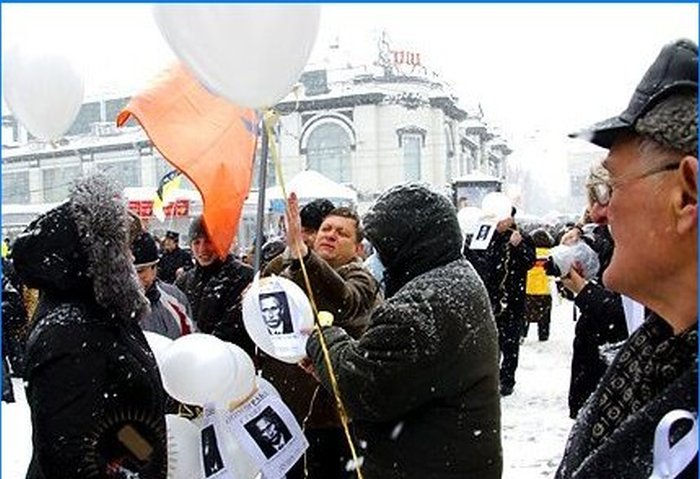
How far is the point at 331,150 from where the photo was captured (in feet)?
107

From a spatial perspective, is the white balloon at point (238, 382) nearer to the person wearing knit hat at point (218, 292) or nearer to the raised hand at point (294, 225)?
the raised hand at point (294, 225)

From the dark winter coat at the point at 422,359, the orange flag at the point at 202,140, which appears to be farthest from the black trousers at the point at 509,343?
the dark winter coat at the point at 422,359

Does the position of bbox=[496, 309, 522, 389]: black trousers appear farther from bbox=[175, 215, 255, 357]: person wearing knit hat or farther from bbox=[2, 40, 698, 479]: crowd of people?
bbox=[2, 40, 698, 479]: crowd of people

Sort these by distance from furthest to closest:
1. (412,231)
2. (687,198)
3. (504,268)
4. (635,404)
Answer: (504,268), (412,231), (635,404), (687,198)

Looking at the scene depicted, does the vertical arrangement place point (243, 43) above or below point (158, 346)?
above

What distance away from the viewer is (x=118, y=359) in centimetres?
229

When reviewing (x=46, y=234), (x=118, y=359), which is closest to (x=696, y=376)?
(x=118, y=359)

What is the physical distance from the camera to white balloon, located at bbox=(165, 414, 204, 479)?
2826 mm

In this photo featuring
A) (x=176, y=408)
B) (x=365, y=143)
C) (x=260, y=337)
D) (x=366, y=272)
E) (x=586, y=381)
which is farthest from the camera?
(x=365, y=143)

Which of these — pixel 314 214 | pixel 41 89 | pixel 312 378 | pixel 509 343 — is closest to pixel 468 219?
pixel 509 343

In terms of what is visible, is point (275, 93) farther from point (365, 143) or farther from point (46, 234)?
point (365, 143)

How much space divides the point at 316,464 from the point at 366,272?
2.99 ft

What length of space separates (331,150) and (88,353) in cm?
3055

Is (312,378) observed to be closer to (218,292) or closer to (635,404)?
(218,292)
